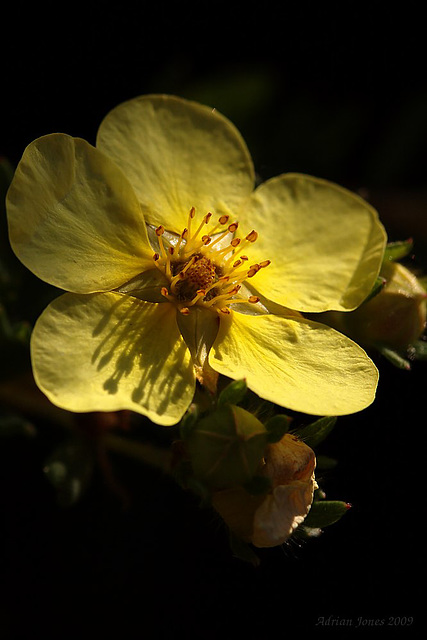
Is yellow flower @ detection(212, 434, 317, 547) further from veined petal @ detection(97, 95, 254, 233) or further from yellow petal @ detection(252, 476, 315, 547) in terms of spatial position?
veined petal @ detection(97, 95, 254, 233)

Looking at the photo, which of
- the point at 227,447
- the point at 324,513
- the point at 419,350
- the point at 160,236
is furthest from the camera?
the point at 419,350

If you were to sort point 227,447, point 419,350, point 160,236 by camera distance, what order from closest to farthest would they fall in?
point 227,447
point 160,236
point 419,350

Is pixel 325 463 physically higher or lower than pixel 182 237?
lower

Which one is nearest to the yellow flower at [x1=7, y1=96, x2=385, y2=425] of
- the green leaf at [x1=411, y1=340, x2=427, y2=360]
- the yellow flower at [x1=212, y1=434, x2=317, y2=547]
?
the yellow flower at [x1=212, y1=434, x2=317, y2=547]

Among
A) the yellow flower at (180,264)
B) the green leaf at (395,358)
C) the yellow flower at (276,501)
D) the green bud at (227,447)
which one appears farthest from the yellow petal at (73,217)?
the green leaf at (395,358)

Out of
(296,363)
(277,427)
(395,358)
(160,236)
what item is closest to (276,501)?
(277,427)

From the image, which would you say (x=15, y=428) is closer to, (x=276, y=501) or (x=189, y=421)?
(x=189, y=421)
